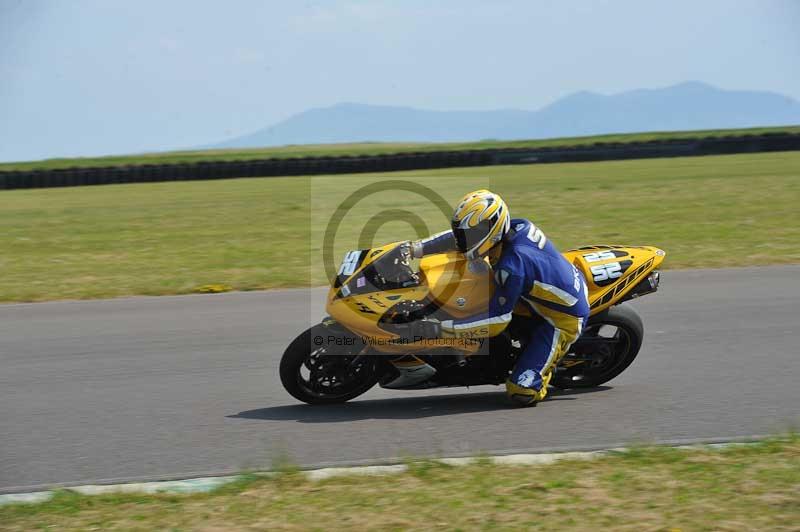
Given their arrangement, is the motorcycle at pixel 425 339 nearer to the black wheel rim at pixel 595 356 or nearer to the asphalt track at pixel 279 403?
the black wheel rim at pixel 595 356

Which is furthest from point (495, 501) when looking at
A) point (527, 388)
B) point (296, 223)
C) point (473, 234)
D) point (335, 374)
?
point (296, 223)

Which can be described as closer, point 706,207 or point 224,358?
point 224,358

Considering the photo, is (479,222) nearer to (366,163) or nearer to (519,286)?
(519,286)

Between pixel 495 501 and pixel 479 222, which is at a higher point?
pixel 479 222

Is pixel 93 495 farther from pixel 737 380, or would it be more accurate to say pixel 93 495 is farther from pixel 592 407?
pixel 737 380

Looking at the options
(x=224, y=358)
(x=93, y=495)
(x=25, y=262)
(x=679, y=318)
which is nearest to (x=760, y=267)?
(x=679, y=318)

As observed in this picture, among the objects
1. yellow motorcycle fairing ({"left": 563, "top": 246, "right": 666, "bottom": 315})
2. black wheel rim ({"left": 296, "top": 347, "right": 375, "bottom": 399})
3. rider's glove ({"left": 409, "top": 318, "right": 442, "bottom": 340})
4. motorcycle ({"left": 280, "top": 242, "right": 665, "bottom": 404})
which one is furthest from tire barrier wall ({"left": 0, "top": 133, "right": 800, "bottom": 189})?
rider's glove ({"left": 409, "top": 318, "right": 442, "bottom": 340})

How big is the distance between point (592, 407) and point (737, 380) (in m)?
1.24

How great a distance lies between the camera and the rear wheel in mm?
6586

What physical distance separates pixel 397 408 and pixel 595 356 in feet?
4.99

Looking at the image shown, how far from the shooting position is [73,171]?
31.2 m

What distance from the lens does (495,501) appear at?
4.35 m

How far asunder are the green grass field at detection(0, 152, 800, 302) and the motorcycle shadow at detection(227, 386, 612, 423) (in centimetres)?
545

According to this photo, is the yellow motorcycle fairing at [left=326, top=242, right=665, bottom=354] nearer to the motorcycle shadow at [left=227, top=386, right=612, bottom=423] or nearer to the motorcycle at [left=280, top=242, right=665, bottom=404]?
the motorcycle at [left=280, top=242, right=665, bottom=404]
